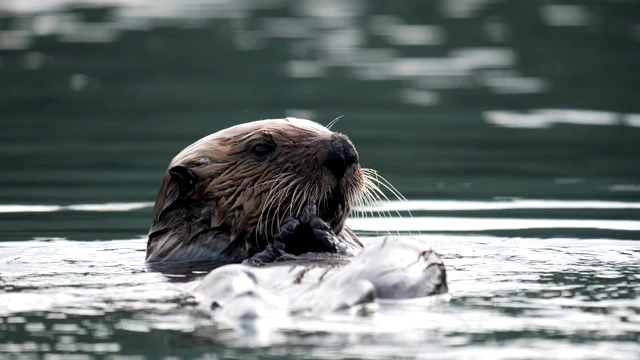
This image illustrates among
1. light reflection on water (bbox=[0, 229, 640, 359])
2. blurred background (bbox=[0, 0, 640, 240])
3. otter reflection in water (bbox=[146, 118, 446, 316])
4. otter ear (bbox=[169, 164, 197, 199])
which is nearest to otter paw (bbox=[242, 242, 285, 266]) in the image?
otter reflection in water (bbox=[146, 118, 446, 316])

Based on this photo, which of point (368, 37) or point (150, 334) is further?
point (368, 37)

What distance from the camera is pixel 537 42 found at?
19.6m

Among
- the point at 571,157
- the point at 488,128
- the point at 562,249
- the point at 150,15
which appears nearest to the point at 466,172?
the point at 571,157

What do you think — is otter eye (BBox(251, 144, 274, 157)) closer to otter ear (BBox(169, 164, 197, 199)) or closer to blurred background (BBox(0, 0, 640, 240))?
otter ear (BBox(169, 164, 197, 199))

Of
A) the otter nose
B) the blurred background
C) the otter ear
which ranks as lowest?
the blurred background

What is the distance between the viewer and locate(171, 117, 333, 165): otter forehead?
23.0 feet

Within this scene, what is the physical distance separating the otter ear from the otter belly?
1.23 m

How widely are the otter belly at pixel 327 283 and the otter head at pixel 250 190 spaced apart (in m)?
1.02

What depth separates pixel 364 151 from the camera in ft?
39.7

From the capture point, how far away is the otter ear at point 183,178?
22.7 feet

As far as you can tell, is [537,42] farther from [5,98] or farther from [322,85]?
[5,98]

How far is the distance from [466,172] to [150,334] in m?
6.03

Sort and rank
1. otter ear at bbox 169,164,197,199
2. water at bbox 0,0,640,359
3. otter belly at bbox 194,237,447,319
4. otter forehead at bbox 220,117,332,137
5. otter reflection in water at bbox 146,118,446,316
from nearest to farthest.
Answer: water at bbox 0,0,640,359
otter belly at bbox 194,237,447,319
otter reflection in water at bbox 146,118,446,316
otter ear at bbox 169,164,197,199
otter forehead at bbox 220,117,332,137

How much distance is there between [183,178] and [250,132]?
17.4 inches
